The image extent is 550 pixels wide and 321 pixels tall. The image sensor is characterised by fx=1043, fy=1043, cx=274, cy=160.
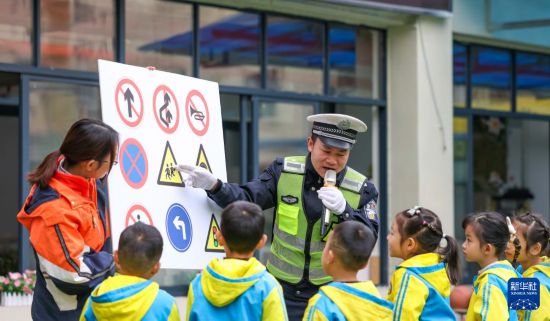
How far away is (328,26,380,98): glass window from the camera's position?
38.5 feet

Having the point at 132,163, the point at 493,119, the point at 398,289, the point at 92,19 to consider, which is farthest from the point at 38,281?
the point at 493,119

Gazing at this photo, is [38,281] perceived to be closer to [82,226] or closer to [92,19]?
[82,226]

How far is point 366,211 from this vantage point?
5594 millimetres

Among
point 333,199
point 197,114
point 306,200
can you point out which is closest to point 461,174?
point 306,200

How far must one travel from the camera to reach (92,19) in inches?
379

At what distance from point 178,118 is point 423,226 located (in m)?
1.45

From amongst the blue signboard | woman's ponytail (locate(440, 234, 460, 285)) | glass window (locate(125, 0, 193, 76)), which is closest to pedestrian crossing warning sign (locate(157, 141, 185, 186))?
woman's ponytail (locate(440, 234, 460, 285))

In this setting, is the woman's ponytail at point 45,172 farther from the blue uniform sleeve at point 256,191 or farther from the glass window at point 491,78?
the glass window at point 491,78

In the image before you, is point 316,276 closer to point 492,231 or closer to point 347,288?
point 347,288

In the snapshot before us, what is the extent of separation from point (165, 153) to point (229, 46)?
5506 mm

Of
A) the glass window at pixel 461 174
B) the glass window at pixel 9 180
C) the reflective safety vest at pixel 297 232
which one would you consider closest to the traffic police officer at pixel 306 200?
the reflective safety vest at pixel 297 232

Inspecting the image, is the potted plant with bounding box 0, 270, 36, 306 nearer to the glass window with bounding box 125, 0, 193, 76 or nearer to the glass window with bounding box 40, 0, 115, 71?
the glass window with bounding box 40, 0, 115, 71

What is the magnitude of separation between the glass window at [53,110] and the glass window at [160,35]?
0.55 m

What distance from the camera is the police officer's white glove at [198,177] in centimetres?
528
